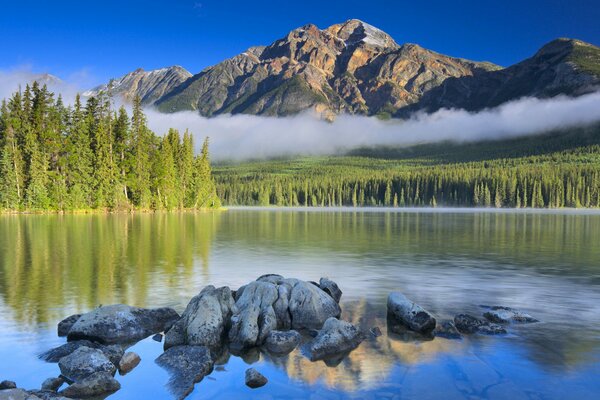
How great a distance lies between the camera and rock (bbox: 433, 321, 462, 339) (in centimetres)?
1733

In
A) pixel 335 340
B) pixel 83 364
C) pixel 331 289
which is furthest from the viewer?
pixel 331 289

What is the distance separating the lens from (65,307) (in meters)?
20.3

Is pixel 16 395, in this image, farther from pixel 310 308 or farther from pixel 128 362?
pixel 310 308

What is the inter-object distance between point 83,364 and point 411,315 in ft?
37.1

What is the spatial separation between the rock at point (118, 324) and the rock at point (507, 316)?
1272 cm

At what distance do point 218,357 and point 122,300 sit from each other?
866 centimetres

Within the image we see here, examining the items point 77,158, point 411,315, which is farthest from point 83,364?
point 77,158

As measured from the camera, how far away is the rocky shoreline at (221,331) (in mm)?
13258

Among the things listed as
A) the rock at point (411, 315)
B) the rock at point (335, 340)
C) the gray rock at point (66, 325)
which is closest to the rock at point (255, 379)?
the rock at point (335, 340)

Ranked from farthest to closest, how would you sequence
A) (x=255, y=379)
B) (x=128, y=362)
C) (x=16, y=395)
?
(x=128, y=362), (x=255, y=379), (x=16, y=395)

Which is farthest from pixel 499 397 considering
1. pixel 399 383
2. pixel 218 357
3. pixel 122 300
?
pixel 122 300

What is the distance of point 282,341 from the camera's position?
1656 centimetres

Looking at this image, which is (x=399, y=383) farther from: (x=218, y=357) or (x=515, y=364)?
(x=218, y=357)

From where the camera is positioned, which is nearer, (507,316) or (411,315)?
(411,315)
